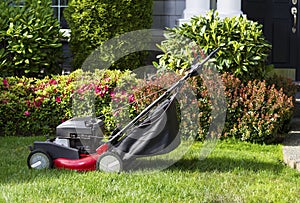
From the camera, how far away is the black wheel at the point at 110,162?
5.84 m

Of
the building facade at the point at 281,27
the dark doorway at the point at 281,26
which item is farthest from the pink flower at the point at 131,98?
the dark doorway at the point at 281,26

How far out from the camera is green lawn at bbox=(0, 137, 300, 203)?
16.7 ft

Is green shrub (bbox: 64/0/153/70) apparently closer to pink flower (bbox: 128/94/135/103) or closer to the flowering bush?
the flowering bush

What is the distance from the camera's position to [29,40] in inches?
336

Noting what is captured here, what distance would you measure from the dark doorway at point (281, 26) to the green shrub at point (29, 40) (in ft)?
13.3

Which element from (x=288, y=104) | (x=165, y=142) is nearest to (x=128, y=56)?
(x=288, y=104)

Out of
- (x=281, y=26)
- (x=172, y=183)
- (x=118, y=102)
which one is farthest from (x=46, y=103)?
(x=281, y=26)

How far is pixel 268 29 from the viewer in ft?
37.9

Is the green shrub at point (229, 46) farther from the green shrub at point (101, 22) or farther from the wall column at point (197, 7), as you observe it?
the wall column at point (197, 7)

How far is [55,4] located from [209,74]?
14.0ft

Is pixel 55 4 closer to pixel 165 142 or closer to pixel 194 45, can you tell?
pixel 194 45

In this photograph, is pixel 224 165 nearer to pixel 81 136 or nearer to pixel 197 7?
pixel 81 136

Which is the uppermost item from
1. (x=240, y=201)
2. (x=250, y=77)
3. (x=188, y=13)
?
(x=188, y=13)

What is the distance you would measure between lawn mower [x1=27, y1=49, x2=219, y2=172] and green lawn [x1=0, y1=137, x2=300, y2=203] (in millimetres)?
132
